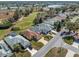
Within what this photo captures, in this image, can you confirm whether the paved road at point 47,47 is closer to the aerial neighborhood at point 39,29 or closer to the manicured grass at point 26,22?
the aerial neighborhood at point 39,29

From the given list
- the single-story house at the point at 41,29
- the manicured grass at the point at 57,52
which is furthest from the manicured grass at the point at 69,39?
the single-story house at the point at 41,29

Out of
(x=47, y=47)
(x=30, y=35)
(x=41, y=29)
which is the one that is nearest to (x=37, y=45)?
(x=47, y=47)

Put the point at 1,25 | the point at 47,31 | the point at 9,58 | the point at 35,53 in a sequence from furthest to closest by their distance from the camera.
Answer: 1. the point at 47,31
2. the point at 1,25
3. the point at 35,53
4. the point at 9,58

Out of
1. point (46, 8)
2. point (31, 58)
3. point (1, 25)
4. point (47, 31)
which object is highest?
point (46, 8)

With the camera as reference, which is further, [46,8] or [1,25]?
[46,8]

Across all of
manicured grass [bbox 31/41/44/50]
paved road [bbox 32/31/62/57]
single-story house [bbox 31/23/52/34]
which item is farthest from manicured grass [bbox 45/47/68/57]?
single-story house [bbox 31/23/52/34]

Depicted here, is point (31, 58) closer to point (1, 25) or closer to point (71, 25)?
point (1, 25)

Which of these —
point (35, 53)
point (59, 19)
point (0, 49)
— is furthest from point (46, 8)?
point (0, 49)
